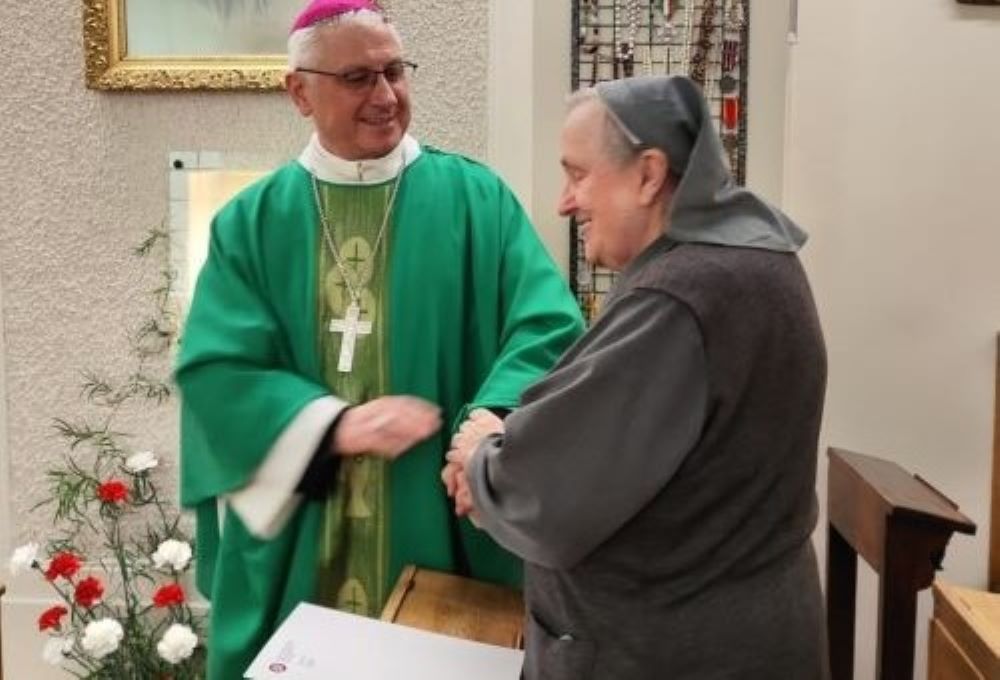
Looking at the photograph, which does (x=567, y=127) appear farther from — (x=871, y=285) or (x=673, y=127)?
(x=871, y=285)

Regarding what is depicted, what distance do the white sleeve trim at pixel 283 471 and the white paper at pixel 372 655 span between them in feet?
0.70

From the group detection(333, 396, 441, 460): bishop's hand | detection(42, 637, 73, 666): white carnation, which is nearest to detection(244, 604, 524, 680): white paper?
detection(333, 396, 441, 460): bishop's hand

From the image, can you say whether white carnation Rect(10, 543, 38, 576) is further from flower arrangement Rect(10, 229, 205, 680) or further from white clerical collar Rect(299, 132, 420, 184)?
white clerical collar Rect(299, 132, 420, 184)

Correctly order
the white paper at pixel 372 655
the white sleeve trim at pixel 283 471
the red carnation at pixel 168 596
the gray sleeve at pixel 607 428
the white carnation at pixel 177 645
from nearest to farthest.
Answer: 1. the gray sleeve at pixel 607 428
2. the white paper at pixel 372 655
3. the white sleeve trim at pixel 283 471
4. the white carnation at pixel 177 645
5. the red carnation at pixel 168 596

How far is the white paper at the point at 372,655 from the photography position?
4.21 ft

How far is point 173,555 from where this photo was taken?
229 centimetres

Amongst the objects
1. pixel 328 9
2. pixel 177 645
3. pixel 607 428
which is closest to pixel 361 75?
pixel 328 9

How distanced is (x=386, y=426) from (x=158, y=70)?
1354 millimetres

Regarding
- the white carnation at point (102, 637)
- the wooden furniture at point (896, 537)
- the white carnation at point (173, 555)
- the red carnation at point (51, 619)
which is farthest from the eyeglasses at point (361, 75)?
the red carnation at point (51, 619)

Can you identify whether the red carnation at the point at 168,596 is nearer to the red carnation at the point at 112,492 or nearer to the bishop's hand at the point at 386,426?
the red carnation at the point at 112,492

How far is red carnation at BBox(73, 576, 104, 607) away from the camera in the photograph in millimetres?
2324

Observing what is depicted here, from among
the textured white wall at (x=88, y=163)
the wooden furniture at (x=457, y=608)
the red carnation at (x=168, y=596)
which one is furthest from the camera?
the textured white wall at (x=88, y=163)

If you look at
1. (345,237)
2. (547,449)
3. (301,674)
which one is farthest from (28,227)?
(547,449)

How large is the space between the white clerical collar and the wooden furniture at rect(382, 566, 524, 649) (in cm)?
62
